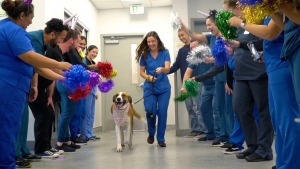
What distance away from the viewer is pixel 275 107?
2.15m

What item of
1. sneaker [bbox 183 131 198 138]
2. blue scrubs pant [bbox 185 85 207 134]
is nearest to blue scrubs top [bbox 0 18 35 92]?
blue scrubs pant [bbox 185 85 207 134]

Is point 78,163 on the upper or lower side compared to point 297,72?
lower

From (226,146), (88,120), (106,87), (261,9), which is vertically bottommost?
(226,146)

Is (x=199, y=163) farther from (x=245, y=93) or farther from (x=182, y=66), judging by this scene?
(x=182, y=66)

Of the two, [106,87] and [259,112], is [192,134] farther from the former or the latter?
[259,112]

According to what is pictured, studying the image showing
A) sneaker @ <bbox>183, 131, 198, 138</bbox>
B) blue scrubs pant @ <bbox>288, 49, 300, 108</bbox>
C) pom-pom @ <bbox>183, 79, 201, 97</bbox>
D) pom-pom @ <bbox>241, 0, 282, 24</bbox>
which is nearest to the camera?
pom-pom @ <bbox>241, 0, 282, 24</bbox>

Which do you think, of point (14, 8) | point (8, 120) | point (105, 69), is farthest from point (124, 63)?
point (8, 120)

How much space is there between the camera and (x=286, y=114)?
2064mm

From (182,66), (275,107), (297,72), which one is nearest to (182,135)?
(182,66)

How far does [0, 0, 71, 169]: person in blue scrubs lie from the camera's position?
2.23 m

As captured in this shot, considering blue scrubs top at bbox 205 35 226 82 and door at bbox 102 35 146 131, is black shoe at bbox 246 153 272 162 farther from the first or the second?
door at bbox 102 35 146 131

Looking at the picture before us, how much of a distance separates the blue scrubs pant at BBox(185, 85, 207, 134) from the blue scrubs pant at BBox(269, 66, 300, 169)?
14.1 feet

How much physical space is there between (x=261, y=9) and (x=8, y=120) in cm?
171

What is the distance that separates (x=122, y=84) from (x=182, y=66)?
11.8 ft
